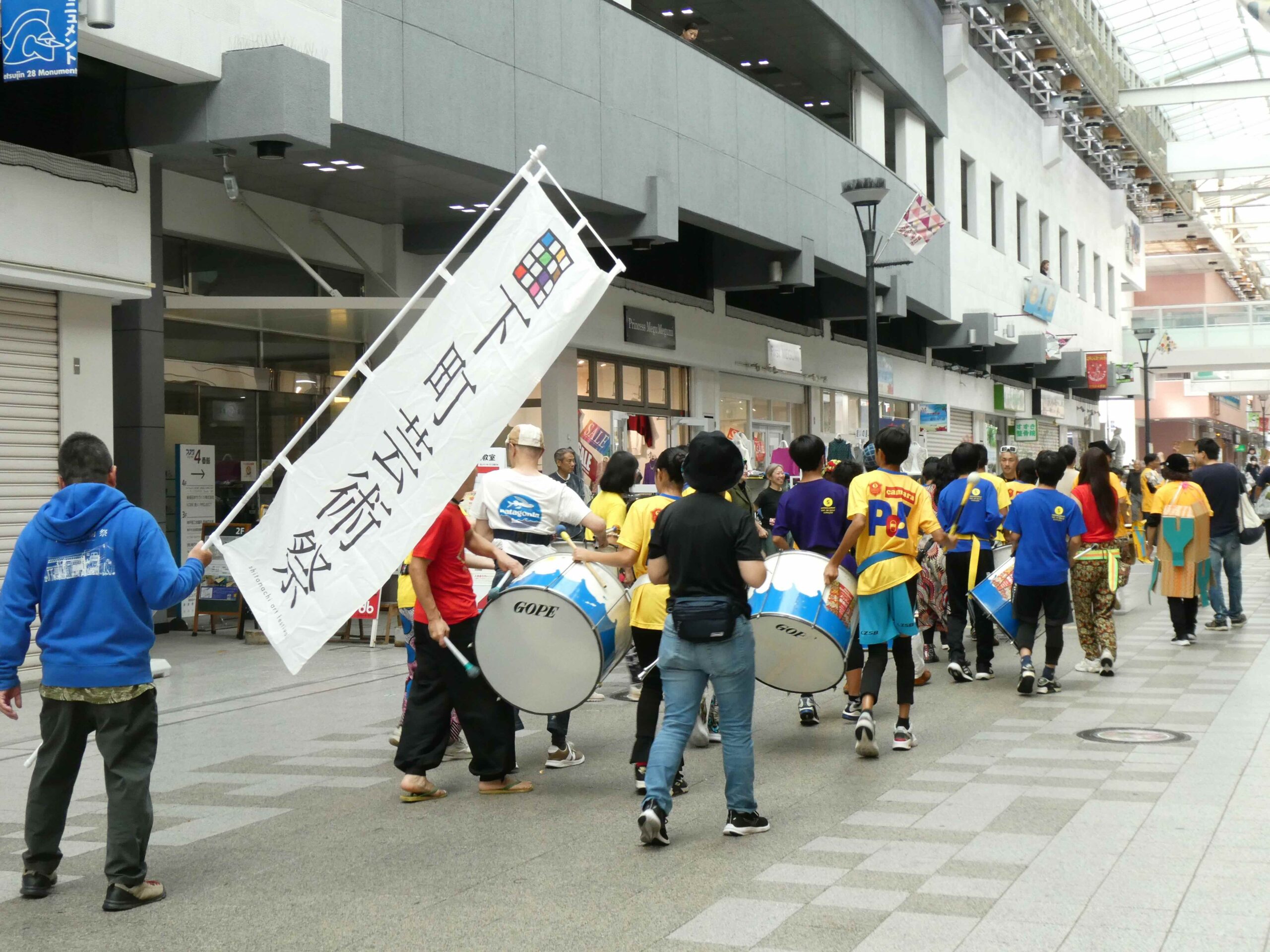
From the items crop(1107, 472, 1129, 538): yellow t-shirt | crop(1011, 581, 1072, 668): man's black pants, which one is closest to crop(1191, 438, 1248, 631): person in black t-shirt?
crop(1107, 472, 1129, 538): yellow t-shirt

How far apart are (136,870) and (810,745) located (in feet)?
14.1

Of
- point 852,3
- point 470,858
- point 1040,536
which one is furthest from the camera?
point 852,3

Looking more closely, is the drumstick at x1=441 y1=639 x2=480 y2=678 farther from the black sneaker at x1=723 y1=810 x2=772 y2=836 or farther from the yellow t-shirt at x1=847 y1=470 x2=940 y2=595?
the yellow t-shirt at x1=847 y1=470 x2=940 y2=595

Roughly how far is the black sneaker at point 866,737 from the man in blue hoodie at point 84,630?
152 inches

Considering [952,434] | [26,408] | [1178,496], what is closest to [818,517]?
[1178,496]

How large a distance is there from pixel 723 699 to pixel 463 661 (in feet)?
4.70

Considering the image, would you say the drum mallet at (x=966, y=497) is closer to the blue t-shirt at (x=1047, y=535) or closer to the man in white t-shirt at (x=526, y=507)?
the blue t-shirt at (x=1047, y=535)

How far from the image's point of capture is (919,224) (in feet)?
70.5

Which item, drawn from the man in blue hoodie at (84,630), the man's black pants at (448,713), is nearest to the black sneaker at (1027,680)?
the man's black pants at (448,713)

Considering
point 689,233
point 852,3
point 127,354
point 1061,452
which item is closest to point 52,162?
point 127,354

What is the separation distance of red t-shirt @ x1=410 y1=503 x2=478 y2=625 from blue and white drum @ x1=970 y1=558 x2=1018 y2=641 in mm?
5121

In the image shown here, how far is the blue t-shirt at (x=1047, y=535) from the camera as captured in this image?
10.5m

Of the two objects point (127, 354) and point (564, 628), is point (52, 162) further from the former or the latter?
point (564, 628)

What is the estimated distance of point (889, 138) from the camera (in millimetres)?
28047
